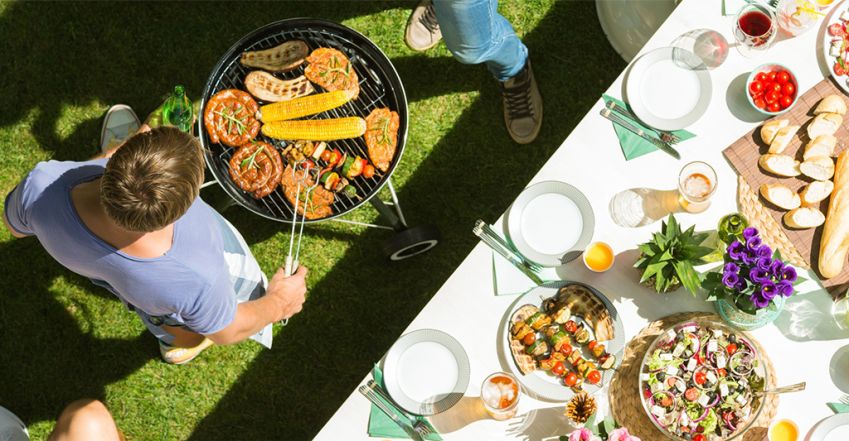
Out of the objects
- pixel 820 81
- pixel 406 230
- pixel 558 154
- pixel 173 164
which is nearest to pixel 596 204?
pixel 558 154

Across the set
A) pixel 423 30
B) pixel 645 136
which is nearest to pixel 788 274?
pixel 645 136

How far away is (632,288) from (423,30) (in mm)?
2253

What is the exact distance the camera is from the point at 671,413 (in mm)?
2592

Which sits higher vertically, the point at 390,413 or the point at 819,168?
the point at 819,168

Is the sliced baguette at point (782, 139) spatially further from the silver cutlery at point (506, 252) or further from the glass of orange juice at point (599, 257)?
the silver cutlery at point (506, 252)

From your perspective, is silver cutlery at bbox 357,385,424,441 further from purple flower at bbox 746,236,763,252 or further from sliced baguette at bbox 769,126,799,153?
sliced baguette at bbox 769,126,799,153

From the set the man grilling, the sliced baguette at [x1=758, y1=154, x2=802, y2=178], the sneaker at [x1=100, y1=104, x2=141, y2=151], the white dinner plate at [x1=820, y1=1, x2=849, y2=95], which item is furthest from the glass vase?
the sneaker at [x1=100, y1=104, x2=141, y2=151]

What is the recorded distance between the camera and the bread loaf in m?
2.80

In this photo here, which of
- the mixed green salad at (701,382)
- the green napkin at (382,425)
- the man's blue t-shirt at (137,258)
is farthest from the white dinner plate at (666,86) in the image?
the man's blue t-shirt at (137,258)

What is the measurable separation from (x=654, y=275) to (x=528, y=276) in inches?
19.2

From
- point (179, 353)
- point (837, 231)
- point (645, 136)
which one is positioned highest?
point (645, 136)

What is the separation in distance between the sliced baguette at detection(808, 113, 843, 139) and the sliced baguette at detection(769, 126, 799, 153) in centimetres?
7

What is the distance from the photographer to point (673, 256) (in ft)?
8.77

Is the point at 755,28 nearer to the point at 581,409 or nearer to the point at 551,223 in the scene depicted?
the point at 551,223
